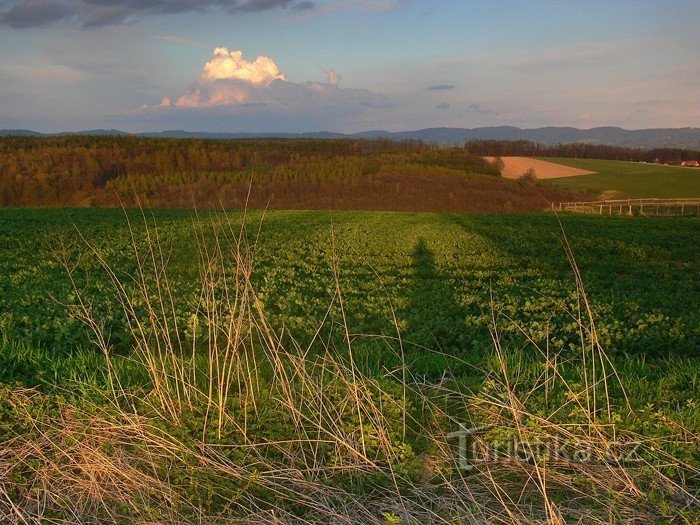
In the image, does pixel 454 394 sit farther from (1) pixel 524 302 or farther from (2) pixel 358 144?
(2) pixel 358 144

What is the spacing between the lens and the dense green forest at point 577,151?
120m

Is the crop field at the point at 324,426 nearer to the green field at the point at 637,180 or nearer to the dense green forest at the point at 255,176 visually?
the dense green forest at the point at 255,176

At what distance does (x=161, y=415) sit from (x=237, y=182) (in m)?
58.7

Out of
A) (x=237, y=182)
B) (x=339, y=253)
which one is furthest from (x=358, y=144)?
(x=339, y=253)

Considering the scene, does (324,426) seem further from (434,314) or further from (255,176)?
(255,176)

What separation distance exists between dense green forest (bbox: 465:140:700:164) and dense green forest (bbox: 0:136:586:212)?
1904 centimetres

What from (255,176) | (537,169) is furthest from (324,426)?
(537,169)

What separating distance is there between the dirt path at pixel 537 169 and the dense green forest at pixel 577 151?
41.6ft

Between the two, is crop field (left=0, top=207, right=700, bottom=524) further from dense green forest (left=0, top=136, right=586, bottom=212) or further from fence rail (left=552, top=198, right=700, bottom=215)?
fence rail (left=552, top=198, right=700, bottom=215)

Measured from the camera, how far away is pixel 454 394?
610 centimetres

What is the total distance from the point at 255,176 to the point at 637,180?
2107 inches

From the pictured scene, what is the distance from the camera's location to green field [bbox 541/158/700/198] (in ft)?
260

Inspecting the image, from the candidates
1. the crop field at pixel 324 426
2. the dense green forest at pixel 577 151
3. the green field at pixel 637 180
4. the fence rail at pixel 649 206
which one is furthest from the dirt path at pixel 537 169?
the crop field at pixel 324 426

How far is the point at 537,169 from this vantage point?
100812 millimetres
